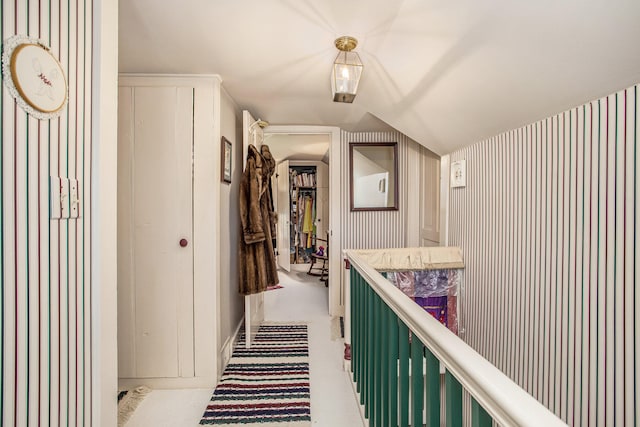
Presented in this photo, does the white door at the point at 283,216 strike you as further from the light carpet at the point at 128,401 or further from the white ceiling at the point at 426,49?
the light carpet at the point at 128,401

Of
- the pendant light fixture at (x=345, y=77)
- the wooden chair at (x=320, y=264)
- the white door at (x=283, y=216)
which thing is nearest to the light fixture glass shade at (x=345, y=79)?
the pendant light fixture at (x=345, y=77)

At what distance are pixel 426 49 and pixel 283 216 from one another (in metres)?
4.24

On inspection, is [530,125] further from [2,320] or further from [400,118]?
[2,320]

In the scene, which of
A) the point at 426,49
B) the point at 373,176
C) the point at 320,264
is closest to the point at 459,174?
the point at 426,49

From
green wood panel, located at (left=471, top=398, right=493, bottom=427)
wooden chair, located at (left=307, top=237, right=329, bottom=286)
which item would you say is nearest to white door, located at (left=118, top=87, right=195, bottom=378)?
green wood panel, located at (left=471, top=398, right=493, bottom=427)

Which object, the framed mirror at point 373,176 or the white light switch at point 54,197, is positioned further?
the framed mirror at point 373,176

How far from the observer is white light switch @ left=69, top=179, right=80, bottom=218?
90 centimetres

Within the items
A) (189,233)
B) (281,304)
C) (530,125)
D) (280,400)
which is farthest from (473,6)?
(281,304)

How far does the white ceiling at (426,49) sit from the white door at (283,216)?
11.0 feet

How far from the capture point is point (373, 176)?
131 inches

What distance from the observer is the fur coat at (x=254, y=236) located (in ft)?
7.73

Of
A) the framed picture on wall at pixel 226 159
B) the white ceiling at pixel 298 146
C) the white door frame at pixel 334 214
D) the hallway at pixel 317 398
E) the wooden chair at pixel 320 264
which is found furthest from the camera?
the wooden chair at pixel 320 264

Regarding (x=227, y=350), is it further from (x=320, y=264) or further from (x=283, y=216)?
(x=320, y=264)

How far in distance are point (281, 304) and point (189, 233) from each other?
1.98 meters
